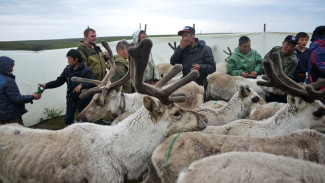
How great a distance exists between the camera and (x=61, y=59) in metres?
9.60

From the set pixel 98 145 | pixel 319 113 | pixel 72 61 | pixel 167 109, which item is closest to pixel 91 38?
pixel 72 61

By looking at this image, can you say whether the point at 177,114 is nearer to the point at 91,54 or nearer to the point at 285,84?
the point at 285,84

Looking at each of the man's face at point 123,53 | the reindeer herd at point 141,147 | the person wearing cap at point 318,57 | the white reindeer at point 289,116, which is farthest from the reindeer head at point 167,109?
the man's face at point 123,53

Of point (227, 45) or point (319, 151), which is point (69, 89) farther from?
point (227, 45)

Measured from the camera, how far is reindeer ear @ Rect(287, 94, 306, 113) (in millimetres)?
3695

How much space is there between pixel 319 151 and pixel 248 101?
218cm

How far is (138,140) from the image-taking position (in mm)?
3004

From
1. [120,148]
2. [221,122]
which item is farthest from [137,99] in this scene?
[120,148]

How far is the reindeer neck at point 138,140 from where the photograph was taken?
2924mm

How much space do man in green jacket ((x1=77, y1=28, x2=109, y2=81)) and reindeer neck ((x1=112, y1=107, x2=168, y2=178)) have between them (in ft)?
11.6

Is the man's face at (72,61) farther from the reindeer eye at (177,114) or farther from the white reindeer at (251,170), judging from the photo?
the white reindeer at (251,170)

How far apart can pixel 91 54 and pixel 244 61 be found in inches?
149

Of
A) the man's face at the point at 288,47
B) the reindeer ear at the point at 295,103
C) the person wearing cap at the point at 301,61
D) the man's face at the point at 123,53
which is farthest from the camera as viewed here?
the man's face at the point at 123,53

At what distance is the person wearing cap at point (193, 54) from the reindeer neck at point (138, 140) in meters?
2.88
